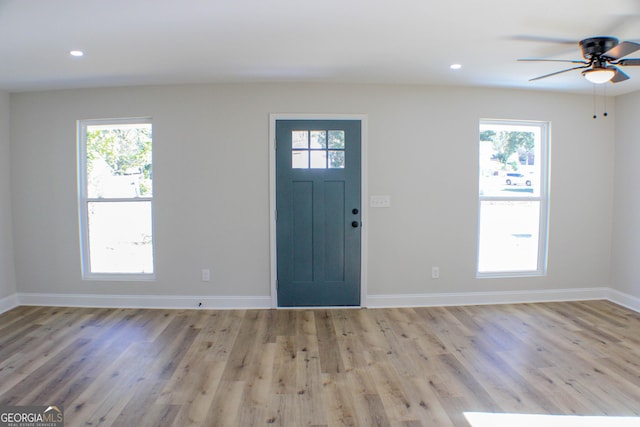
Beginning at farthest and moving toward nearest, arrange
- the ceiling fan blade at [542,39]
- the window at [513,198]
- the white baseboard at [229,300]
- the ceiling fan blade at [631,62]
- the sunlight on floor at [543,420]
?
1. the window at [513,198]
2. the white baseboard at [229,300]
3. the ceiling fan blade at [542,39]
4. the ceiling fan blade at [631,62]
5. the sunlight on floor at [543,420]

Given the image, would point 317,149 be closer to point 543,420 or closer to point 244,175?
point 244,175

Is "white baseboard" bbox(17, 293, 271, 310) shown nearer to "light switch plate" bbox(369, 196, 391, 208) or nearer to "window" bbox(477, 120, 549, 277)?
A: "light switch plate" bbox(369, 196, 391, 208)

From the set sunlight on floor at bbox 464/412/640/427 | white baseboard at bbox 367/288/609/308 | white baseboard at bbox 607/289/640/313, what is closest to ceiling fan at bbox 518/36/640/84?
sunlight on floor at bbox 464/412/640/427

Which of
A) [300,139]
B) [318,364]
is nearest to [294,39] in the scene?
[300,139]

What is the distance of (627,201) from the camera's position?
4.04 m

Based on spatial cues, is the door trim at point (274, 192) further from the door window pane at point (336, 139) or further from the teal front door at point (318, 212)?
the door window pane at point (336, 139)

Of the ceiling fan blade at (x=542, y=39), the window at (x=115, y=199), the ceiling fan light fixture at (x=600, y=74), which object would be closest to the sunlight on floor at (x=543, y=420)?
the ceiling fan light fixture at (x=600, y=74)

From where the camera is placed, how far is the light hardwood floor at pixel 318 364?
7.09ft

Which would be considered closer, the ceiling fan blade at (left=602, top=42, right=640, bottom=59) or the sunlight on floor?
the sunlight on floor

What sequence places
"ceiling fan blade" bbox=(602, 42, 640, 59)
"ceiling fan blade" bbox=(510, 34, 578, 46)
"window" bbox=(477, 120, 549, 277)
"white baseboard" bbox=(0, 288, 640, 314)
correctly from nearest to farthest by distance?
"ceiling fan blade" bbox=(602, 42, 640, 59) < "ceiling fan blade" bbox=(510, 34, 578, 46) < "white baseboard" bbox=(0, 288, 640, 314) < "window" bbox=(477, 120, 549, 277)

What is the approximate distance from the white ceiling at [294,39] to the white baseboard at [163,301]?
2.31m

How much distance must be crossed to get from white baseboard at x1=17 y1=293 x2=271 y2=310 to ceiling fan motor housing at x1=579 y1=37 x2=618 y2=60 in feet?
11.6

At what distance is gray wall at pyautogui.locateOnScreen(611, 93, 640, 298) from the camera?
12.9 ft

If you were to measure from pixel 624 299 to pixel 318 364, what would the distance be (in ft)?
12.3
